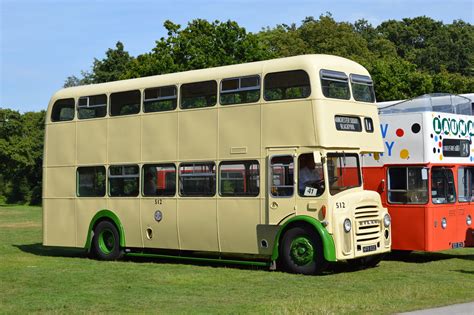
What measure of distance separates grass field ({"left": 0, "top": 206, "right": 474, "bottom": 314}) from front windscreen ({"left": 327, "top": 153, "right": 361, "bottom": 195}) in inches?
69.9

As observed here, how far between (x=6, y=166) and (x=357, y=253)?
195 ft

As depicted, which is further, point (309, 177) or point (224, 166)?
point (224, 166)

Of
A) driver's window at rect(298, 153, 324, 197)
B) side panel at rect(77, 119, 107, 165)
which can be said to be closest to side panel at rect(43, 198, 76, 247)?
side panel at rect(77, 119, 107, 165)

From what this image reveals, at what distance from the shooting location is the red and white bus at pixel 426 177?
57.4 feet

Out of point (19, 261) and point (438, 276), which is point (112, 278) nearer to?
point (19, 261)

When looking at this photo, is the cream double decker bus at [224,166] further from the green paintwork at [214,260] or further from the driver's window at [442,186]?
the driver's window at [442,186]

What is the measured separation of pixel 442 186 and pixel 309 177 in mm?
4053

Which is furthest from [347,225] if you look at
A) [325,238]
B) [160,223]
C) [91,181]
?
[91,181]

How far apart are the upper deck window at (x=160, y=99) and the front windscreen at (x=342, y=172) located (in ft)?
14.3

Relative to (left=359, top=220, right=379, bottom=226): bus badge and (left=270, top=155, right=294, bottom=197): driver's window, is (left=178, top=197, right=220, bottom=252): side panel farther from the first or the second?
(left=359, top=220, right=379, bottom=226): bus badge

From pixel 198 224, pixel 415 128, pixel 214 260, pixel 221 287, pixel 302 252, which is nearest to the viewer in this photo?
pixel 221 287

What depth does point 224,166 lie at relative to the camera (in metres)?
16.9

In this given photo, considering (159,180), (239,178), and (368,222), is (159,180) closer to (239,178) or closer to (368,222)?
(239,178)

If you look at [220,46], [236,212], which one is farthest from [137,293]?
[220,46]
